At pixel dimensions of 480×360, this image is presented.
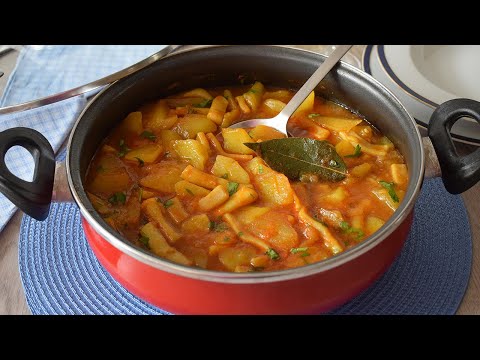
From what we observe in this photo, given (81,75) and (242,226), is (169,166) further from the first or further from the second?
(81,75)

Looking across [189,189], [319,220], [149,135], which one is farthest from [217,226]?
[149,135]

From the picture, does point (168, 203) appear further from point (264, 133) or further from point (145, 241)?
point (264, 133)

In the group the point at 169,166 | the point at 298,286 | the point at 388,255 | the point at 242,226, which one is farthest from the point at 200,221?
the point at 388,255

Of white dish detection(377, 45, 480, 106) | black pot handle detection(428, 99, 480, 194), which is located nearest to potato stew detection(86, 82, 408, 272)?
black pot handle detection(428, 99, 480, 194)

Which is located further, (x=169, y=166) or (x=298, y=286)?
(x=169, y=166)

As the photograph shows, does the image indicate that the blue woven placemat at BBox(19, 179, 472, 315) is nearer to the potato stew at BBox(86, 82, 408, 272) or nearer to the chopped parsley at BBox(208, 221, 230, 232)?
the potato stew at BBox(86, 82, 408, 272)

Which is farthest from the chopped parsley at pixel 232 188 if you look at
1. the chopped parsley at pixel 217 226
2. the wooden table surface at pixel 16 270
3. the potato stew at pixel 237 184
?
the wooden table surface at pixel 16 270

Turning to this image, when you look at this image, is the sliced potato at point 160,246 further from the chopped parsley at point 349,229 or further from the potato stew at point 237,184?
the chopped parsley at point 349,229
